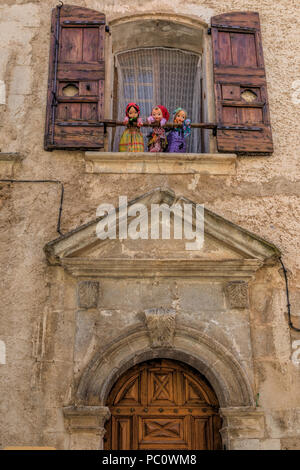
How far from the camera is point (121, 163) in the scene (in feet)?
19.7

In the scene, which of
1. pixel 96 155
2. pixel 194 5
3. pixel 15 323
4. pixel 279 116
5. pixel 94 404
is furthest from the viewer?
pixel 194 5

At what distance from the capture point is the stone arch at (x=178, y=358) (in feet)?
16.4

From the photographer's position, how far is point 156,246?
556 cm

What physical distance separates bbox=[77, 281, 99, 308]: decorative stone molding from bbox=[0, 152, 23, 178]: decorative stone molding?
1.55 meters

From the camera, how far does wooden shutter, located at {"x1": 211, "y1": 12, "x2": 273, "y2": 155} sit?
6.21 metres

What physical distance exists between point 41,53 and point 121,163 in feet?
6.06

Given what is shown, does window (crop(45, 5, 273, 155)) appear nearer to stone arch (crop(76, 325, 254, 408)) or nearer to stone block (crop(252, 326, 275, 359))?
stone block (crop(252, 326, 275, 359))

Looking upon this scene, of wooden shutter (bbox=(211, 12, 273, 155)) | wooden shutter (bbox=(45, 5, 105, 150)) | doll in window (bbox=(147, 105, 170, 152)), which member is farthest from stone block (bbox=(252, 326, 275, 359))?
wooden shutter (bbox=(45, 5, 105, 150))

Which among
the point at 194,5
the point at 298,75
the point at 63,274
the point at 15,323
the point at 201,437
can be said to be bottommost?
the point at 201,437

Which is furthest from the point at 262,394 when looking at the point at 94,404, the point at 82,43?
the point at 82,43

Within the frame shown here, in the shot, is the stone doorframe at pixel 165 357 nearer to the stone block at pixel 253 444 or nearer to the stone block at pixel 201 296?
the stone block at pixel 253 444

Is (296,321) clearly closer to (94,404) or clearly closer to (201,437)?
(201,437)

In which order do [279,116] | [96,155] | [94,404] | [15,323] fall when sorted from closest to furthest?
[94,404], [15,323], [96,155], [279,116]

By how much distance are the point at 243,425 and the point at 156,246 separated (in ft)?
6.14
